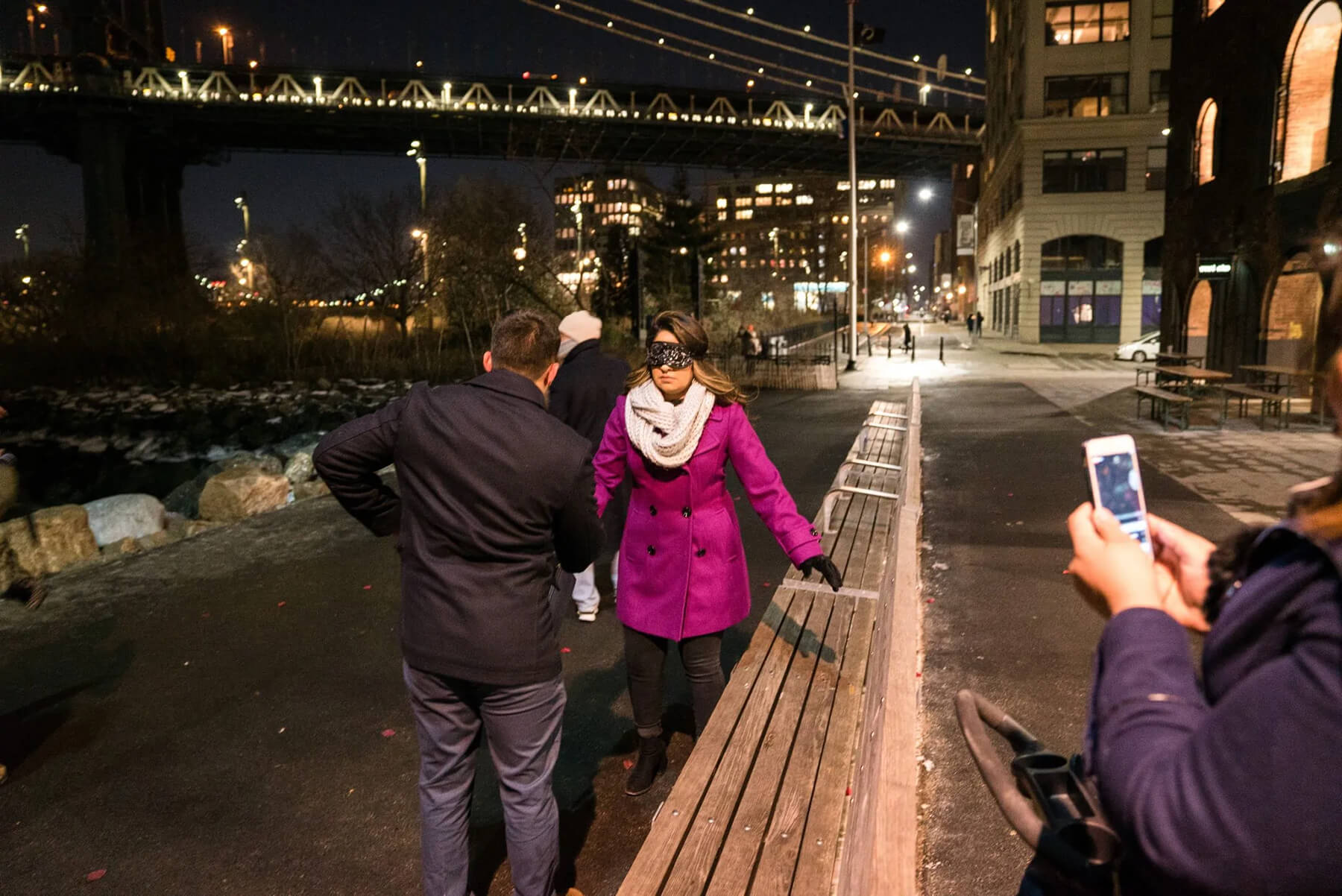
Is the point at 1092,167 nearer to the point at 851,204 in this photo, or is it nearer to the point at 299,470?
the point at 851,204

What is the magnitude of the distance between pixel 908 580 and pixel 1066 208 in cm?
5207

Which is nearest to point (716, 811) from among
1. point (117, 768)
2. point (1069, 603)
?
point (117, 768)

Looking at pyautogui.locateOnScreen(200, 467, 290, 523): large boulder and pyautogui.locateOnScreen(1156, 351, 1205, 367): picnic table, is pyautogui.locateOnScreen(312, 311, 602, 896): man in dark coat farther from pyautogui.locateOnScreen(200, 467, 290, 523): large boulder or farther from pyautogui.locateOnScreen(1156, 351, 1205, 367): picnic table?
pyautogui.locateOnScreen(1156, 351, 1205, 367): picnic table

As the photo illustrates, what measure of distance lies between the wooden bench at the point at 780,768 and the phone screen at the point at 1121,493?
106 centimetres

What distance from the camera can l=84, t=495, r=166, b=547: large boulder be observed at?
29.4ft

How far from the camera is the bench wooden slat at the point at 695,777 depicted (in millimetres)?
2673

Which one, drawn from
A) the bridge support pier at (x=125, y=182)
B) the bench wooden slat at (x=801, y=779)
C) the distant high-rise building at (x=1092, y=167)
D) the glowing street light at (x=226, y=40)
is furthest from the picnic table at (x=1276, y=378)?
the glowing street light at (x=226, y=40)

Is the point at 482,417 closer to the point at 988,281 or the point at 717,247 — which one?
the point at 717,247

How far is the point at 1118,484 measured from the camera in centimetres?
146

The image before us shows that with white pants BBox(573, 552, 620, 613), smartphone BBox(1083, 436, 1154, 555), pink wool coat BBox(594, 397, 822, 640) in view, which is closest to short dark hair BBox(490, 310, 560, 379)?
pink wool coat BBox(594, 397, 822, 640)

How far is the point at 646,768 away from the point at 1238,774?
132 inches

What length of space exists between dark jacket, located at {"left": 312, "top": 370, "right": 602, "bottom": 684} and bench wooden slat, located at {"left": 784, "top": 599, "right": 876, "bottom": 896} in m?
1.00

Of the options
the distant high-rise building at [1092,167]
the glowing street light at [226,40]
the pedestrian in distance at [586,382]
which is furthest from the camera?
the glowing street light at [226,40]

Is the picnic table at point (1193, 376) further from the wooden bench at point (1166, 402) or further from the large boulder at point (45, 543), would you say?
the large boulder at point (45, 543)
